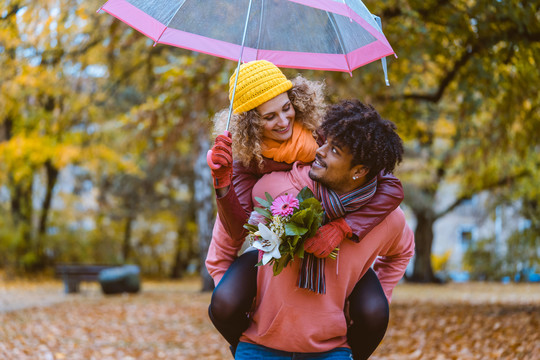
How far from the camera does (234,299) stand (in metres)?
2.41

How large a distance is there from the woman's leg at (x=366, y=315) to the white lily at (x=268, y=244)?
1.64 feet

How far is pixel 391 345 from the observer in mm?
7109

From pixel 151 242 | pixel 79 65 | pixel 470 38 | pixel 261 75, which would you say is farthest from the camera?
pixel 151 242

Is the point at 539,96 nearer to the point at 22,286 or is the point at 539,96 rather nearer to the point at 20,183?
the point at 22,286

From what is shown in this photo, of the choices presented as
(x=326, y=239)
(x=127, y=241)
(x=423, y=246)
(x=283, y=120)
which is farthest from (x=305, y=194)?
(x=127, y=241)

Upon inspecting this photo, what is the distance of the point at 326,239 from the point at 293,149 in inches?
21.4

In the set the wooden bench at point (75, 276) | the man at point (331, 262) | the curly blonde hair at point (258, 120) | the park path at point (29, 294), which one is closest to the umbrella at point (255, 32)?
the curly blonde hair at point (258, 120)

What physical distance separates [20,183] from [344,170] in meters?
19.8

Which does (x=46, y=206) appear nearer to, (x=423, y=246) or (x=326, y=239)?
(x=423, y=246)

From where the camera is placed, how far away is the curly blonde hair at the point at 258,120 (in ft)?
8.75

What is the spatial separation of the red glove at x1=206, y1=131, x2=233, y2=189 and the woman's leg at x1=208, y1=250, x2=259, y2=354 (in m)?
0.41

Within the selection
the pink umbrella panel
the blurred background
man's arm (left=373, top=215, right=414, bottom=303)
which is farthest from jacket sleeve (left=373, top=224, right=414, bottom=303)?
the pink umbrella panel

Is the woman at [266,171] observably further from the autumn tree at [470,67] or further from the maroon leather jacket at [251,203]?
the autumn tree at [470,67]

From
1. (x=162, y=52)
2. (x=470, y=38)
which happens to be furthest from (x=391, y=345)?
(x=162, y=52)
